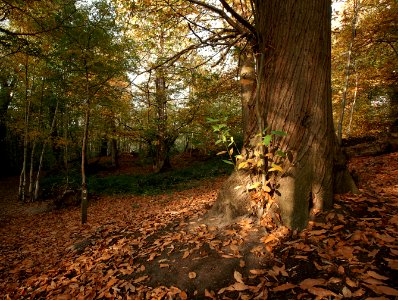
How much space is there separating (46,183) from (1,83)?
33.2 feet

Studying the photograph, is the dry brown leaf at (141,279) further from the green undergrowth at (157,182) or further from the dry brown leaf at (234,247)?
the green undergrowth at (157,182)

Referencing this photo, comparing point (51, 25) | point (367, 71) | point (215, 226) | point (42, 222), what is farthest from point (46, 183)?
point (367, 71)

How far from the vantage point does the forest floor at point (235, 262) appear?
1960 mm

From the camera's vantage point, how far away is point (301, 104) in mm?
2809

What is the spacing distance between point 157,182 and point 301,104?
1030cm

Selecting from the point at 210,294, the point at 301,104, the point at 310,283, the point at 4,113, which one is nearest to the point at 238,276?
the point at 210,294

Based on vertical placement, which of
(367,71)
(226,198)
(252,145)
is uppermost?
Result: (367,71)

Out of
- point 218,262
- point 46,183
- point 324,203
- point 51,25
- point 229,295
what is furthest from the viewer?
point 46,183

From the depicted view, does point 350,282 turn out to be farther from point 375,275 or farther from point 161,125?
point 161,125

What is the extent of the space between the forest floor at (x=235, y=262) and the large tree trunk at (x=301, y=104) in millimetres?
339

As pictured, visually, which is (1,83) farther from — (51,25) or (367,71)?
(367,71)

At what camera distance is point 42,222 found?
26.8 feet

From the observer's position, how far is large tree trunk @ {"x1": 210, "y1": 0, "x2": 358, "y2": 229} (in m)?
2.76

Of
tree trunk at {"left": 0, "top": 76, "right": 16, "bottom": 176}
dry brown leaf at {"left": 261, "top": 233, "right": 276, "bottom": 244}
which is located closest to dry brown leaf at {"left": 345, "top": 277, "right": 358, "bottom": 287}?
dry brown leaf at {"left": 261, "top": 233, "right": 276, "bottom": 244}
